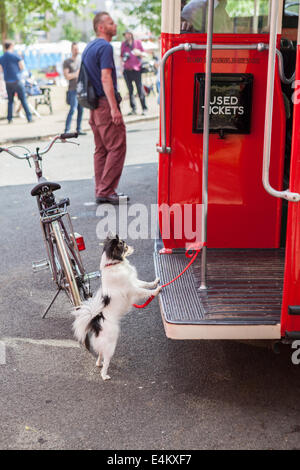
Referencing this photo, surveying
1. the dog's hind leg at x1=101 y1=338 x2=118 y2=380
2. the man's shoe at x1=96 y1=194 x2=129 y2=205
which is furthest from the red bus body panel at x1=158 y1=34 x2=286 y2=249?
the man's shoe at x1=96 y1=194 x2=129 y2=205

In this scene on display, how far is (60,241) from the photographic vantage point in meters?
4.24

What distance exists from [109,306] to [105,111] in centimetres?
413

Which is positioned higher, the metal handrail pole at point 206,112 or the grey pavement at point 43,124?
the metal handrail pole at point 206,112

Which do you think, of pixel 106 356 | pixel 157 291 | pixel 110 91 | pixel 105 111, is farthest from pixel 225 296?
pixel 105 111

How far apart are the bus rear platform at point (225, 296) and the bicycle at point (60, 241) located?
0.62 meters

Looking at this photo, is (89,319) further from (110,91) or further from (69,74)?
(69,74)

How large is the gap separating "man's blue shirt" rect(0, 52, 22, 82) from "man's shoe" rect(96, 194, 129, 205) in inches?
360

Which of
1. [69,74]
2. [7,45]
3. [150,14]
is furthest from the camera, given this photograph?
[150,14]

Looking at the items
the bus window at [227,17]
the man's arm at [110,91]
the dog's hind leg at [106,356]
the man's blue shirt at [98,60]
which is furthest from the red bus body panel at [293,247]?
the man's blue shirt at [98,60]

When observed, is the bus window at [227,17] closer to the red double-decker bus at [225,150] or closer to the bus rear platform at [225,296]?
the red double-decker bus at [225,150]

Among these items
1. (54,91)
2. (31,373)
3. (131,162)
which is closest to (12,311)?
(31,373)

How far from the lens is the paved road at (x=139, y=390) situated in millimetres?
3076

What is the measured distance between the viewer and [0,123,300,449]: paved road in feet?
10.1
